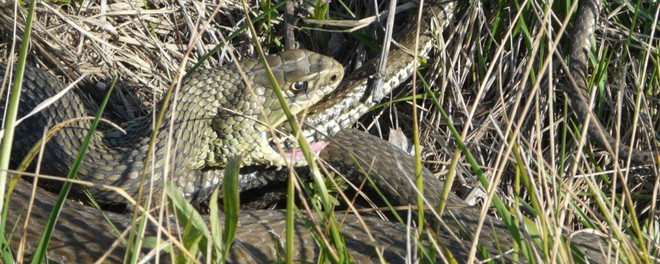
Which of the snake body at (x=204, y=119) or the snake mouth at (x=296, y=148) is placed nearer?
the snake body at (x=204, y=119)

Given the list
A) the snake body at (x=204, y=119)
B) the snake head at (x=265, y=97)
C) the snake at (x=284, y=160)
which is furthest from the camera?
the snake head at (x=265, y=97)

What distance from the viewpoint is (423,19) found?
192 inches

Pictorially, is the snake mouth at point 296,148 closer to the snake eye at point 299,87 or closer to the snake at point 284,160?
the snake at point 284,160

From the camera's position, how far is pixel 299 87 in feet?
14.6

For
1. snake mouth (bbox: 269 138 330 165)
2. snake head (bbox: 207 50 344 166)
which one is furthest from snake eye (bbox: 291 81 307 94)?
snake mouth (bbox: 269 138 330 165)

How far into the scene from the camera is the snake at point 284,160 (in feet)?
11.3

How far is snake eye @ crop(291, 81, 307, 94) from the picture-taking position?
14.6 feet

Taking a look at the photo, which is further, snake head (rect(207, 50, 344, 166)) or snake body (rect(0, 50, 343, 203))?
snake head (rect(207, 50, 344, 166))

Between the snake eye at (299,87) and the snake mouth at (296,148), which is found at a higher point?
the snake eye at (299,87)

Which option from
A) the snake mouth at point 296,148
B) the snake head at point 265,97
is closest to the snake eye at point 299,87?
the snake head at point 265,97

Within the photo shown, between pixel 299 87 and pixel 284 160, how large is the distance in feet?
3.82

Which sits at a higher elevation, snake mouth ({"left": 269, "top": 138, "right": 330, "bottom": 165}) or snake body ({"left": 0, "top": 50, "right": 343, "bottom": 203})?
snake body ({"left": 0, "top": 50, "right": 343, "bottom": 203})

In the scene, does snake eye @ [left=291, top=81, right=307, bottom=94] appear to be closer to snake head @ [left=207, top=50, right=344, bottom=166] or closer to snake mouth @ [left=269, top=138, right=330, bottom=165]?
snake head @ [left=207, top=50, right=344, bottom=166]

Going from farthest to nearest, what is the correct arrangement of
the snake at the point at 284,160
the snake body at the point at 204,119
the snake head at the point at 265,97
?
the snake head at the point at 265,97
the snake body at the point at 204,119
the snake at the point at 284,160
